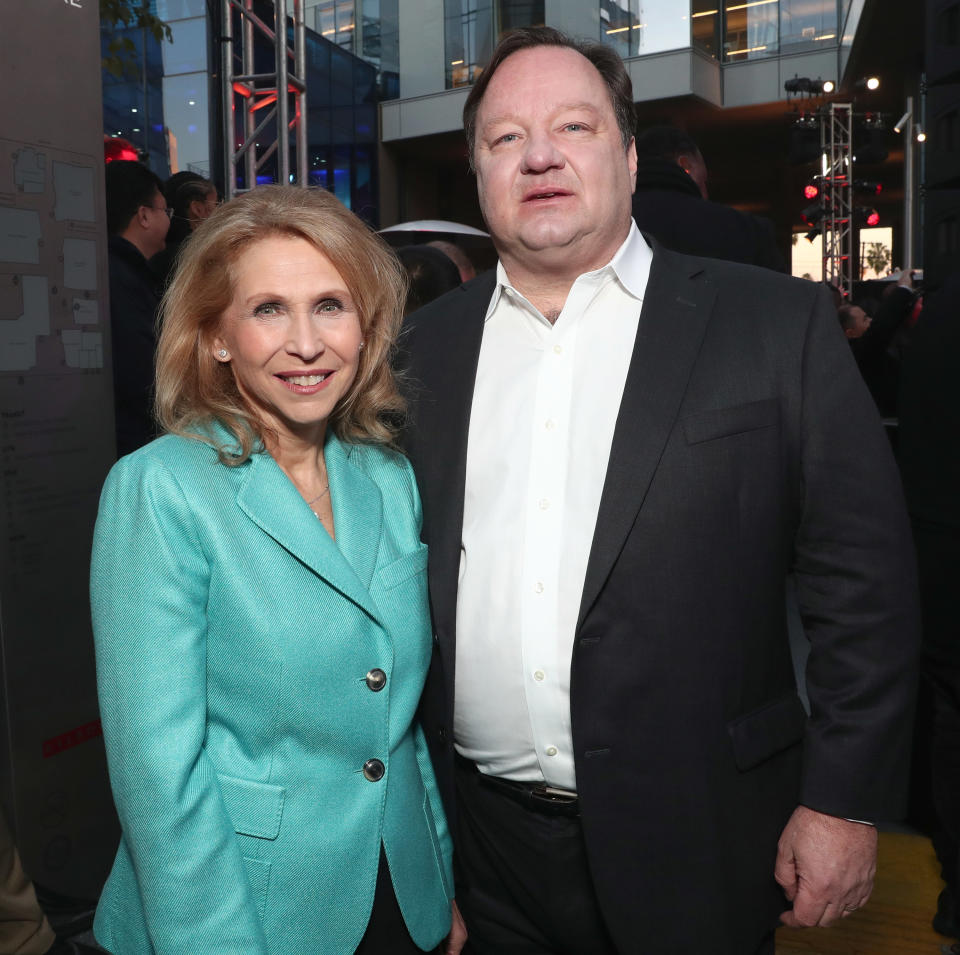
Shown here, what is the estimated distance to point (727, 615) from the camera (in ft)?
4.92

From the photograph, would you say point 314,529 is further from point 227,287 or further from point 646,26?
point 646,26

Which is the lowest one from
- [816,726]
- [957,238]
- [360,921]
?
[360,921]

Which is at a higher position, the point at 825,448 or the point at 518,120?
the point at 518,120

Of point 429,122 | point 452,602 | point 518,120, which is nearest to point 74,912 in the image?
point 452,602

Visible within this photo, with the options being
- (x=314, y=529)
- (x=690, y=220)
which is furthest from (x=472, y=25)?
(x=314, y=529)

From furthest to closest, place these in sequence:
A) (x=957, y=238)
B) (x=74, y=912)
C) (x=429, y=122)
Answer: (x=429, y=122) → (x=957, y=238) → (x=74, y=912)

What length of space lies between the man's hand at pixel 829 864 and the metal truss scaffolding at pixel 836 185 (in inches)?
479

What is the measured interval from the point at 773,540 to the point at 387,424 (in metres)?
0.73

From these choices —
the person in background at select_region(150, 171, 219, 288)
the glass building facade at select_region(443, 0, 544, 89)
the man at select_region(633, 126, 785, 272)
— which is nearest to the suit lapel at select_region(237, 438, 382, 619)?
the man at select_region(633, 126, 785, 272)

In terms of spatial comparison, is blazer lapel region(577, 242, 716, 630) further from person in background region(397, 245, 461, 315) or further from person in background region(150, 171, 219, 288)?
person in background region(150, 171, 219, 288)

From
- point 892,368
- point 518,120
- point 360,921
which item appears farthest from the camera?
point 892,368

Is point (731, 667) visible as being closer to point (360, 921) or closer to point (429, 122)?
point (360, 921)

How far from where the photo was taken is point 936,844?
3.05 m

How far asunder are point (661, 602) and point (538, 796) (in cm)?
41
